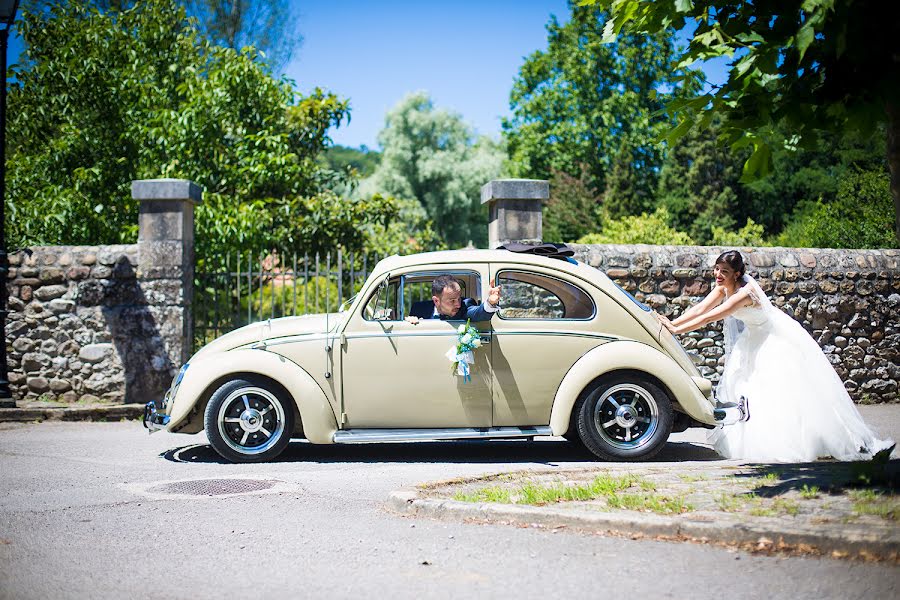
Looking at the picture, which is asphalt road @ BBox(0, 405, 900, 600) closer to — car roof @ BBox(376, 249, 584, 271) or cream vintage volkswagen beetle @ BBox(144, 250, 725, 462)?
cream vintage volkswagen beetle @ BBox(144, 250, 725, 462)

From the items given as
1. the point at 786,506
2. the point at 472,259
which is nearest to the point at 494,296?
the point at 472,259

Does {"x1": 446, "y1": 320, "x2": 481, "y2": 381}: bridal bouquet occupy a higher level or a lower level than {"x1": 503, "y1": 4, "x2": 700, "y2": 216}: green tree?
lower

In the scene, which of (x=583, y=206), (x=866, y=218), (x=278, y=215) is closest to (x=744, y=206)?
(x=583, y=206)

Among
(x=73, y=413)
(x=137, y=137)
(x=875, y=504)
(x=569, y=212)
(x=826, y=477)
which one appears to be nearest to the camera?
(x=875, y=504)

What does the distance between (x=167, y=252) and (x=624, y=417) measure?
691cm

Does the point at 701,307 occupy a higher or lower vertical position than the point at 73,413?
higher

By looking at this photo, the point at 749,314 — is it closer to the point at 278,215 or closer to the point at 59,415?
the point at 59,415

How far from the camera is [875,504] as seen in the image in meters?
4.90

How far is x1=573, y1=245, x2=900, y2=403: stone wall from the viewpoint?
1130 centimetres

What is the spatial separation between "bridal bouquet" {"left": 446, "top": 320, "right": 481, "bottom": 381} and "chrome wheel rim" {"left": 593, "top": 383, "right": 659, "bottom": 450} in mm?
1130

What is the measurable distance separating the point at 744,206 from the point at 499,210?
35.9m

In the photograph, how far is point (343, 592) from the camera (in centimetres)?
393

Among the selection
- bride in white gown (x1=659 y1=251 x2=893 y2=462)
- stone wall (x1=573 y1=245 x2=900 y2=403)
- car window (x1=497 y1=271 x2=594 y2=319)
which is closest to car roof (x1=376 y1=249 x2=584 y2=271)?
car window (x1=497 y1=271 x2=594 y2=319)

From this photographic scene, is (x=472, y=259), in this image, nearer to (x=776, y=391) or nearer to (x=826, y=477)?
(x=776, y=391)
